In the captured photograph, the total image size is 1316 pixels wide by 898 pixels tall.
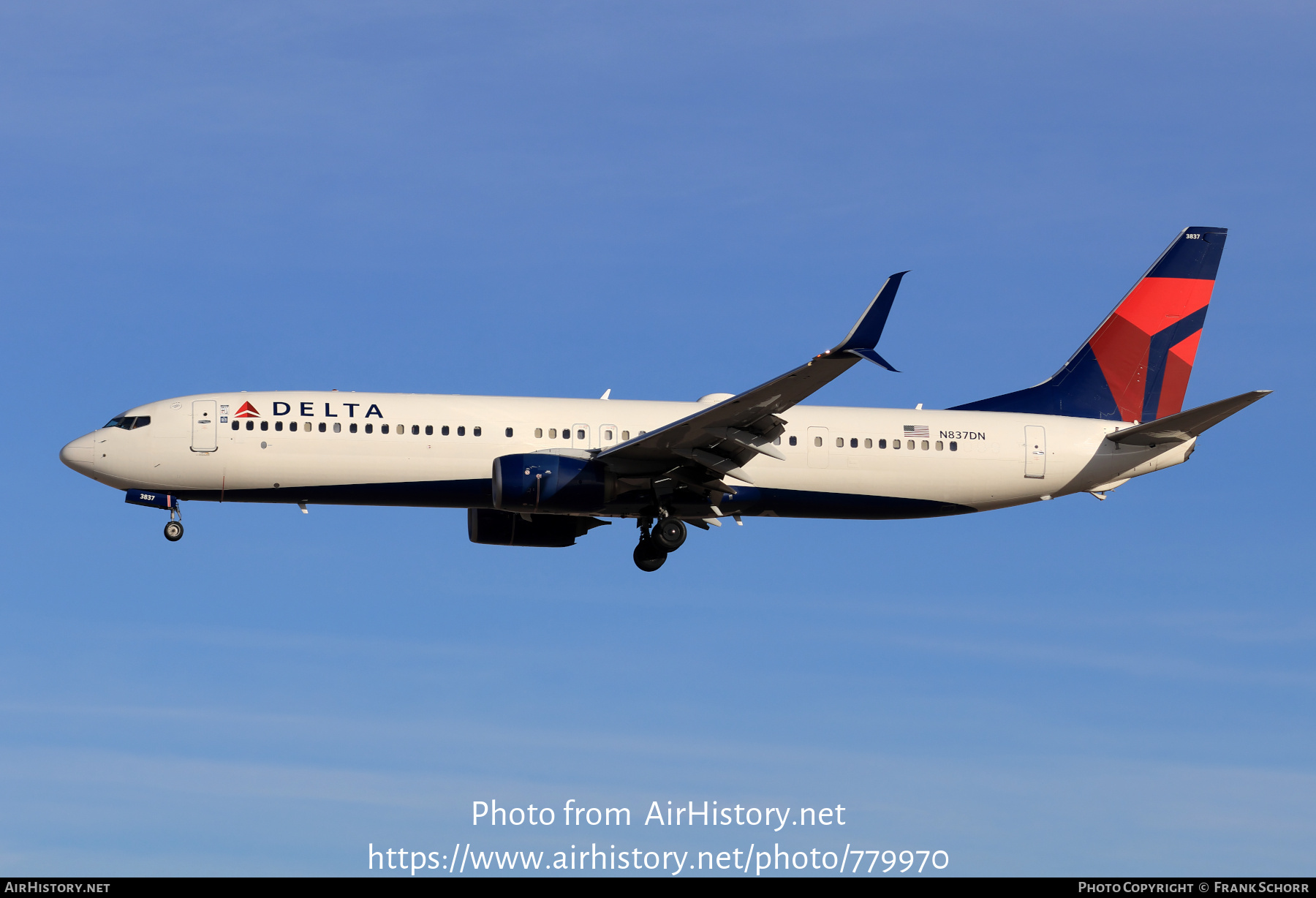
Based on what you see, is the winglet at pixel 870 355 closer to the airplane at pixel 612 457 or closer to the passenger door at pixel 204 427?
the airplane at pixel 612 457

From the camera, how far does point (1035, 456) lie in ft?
131

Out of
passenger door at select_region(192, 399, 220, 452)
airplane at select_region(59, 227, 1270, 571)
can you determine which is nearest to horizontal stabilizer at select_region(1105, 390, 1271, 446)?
airplane at select_region(59, 227, 1270, 571)

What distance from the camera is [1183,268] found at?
44.7 metres

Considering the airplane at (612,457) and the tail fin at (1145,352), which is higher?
the tail fin at (1145,352)

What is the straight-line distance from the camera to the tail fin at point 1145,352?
42500mm

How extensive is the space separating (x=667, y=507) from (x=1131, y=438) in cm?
1244

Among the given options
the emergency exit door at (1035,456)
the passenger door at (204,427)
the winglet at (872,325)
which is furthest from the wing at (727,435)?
the passenger door at (204,427)

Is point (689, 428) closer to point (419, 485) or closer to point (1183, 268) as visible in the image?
point (419, 485)

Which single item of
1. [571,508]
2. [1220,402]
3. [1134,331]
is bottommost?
[571,508]

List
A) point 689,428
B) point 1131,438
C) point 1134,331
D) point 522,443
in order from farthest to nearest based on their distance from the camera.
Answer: point 1134,331 < point 1131,438 < point 522,443 < point 689,428

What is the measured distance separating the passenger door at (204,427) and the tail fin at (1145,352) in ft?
63.7

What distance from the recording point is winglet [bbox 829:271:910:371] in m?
30.7

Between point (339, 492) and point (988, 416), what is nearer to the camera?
point (339, 492)

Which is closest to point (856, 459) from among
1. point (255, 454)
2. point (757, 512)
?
point (757, 512)
